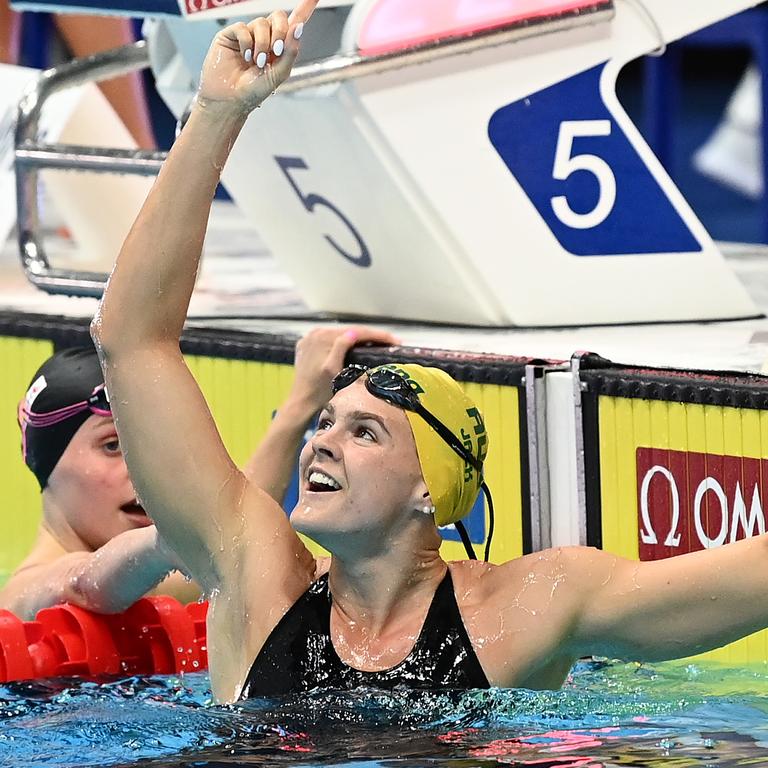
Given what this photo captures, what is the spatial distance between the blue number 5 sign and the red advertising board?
34.1 inches

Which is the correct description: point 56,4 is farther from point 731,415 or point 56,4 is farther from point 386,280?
point 731,415

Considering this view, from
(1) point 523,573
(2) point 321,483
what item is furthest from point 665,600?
(2) point 321,483

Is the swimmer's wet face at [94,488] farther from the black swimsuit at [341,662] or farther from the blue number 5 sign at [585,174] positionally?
the blue number 5 sign at [585,174]

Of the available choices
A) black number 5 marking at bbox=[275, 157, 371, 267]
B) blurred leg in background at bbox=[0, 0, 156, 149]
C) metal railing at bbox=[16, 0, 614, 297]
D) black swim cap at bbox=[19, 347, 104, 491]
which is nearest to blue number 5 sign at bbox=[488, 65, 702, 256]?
metal railing at bbox=[16, 0, 614, 297]

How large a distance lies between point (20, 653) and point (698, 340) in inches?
60.1

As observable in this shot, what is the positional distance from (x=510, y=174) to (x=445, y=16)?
36cm

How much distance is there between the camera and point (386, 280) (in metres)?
4.12

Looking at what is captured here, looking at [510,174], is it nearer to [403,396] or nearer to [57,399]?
[57,399]

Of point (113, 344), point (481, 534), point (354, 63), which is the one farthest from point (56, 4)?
point (113, 344)

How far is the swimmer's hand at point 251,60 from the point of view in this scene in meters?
2.24

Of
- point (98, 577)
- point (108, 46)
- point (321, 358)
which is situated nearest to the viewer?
point (98, 577)

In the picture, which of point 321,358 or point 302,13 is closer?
point 302,13

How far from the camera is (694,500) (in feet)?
10.2

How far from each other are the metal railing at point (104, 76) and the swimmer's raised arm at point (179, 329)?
1.42 metres
